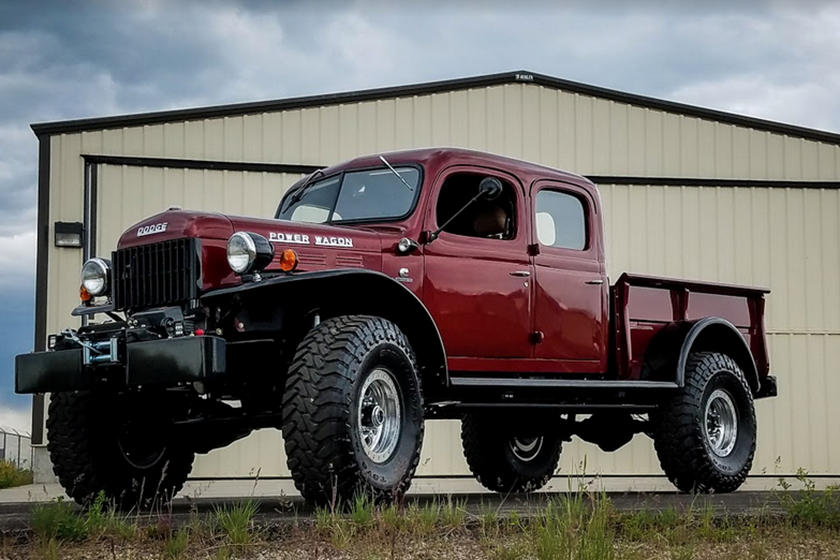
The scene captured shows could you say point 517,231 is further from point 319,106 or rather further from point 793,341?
point 793,341

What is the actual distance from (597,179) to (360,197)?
9024 millimetres

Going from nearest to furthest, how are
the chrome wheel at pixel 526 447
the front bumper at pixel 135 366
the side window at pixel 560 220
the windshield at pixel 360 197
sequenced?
the front bumper at pixel 135 366 → the windshield at pixel 360 197 → the side window at pixel 560 220 → the chrome wheel at pixel 526 447

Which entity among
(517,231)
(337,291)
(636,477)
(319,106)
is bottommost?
(636,477)

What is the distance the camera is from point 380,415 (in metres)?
6.83

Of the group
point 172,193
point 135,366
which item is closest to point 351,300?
point 135,366

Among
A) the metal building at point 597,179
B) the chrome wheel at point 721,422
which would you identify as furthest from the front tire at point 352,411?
the metal building at point 597,179

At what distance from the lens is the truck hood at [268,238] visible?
6978 millimetres

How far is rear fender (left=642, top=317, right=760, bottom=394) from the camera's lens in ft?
30.6

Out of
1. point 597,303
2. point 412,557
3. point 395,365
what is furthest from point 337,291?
point 597,303

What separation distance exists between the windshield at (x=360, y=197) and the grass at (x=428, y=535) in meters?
2.34

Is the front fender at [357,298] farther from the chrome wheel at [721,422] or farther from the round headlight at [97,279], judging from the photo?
the chrome wheel at [721,422]

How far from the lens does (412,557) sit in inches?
210

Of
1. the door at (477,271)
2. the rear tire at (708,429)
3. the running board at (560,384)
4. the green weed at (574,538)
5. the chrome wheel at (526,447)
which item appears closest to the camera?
the green weed at (574,538)

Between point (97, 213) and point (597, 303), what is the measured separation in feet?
27.0
